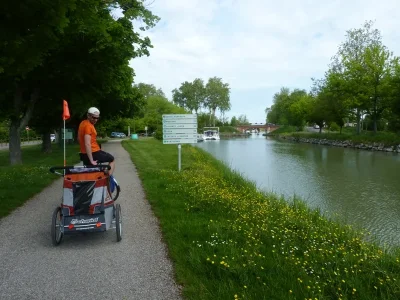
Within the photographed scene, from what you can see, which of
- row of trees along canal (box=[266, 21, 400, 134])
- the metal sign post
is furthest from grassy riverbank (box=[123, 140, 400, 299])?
row of trees along canal (box=[266, 21, 400, 134])

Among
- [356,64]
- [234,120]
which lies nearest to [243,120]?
[234,120]

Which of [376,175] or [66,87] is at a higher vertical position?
[66,87]

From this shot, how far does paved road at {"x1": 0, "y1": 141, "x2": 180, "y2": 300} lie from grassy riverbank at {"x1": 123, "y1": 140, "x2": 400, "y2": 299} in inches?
11.5

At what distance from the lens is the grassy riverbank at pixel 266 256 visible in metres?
3.79

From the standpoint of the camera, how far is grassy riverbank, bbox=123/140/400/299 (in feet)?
12.5

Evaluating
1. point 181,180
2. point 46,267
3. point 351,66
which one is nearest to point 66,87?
point 181,180

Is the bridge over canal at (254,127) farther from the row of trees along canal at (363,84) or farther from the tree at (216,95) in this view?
the row of trees along canal at (363,84)

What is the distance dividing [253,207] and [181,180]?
3.96 metres

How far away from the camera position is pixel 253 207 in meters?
7.46

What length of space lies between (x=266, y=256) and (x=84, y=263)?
7.73ft

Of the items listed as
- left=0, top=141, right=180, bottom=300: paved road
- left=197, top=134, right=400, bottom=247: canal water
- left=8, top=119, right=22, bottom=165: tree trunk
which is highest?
left=8, top=119, right=22, bottom=165: tree trunk

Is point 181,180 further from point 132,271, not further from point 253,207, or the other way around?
point 132,271

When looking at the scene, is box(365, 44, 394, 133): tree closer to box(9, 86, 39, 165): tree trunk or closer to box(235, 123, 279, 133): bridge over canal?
box(9, 86, 39, 165): tree trunk

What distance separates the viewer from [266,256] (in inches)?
184
